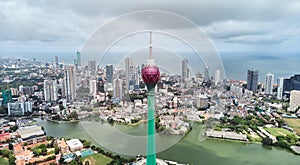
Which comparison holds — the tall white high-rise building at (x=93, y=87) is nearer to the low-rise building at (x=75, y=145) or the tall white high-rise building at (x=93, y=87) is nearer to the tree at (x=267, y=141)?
the low-rise building at (x=75, y=145)

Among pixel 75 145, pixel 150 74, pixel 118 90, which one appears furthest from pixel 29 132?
pixel 150 74

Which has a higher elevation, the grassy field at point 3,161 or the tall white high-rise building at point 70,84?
the tall white high-rise building at point 70,84

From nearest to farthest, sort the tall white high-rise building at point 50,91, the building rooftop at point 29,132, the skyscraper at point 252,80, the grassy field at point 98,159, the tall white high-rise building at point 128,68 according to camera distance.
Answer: the tall white high-rise building at point 128,68 < the grassy field at point 98,159 < the building rooftop at point 29,132 < the tall white high-rise building at point 50,91 < the skyscraper at point 252,80

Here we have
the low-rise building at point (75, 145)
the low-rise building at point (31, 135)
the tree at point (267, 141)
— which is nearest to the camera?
the low-rise building at point (75, 145)

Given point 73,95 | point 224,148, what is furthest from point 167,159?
point 73,95

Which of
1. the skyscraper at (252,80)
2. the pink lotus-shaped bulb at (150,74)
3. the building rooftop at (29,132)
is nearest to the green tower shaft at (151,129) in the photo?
the pink lotus-shaped bulb at (150,74)
